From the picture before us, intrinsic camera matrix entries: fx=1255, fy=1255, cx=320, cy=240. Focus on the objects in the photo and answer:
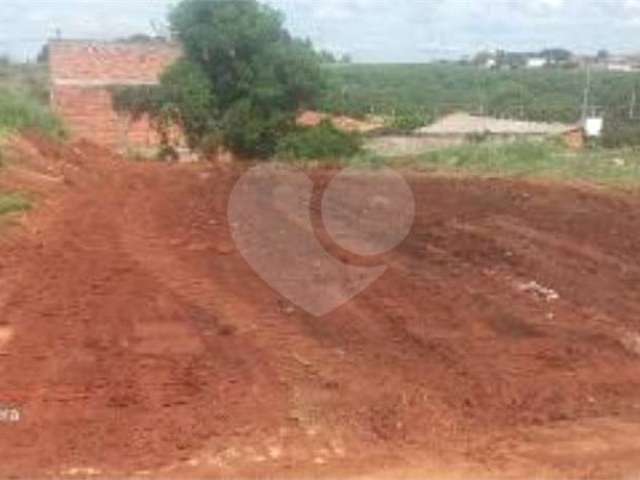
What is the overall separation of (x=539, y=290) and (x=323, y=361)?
2.80 m

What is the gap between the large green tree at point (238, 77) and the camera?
26891 mm

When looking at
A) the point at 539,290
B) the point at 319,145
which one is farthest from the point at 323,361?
the point at 319,145

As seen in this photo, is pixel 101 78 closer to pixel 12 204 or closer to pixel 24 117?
pixel 24 117

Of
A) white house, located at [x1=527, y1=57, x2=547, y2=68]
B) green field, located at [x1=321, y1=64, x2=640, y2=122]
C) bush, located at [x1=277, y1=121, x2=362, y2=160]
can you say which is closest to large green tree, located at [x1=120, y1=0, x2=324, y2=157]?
bush, located at [x1=277, y1=121, x2=362, y2=160]

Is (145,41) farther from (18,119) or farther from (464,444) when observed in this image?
(464,444)

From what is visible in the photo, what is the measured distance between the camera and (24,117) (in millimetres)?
25062

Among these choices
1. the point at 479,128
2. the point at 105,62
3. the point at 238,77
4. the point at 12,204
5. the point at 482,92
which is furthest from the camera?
the point at 482,92

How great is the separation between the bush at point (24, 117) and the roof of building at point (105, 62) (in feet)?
33.0

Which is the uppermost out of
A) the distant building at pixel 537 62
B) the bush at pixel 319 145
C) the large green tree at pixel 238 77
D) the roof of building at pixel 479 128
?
the large green tree at pixel 238 77

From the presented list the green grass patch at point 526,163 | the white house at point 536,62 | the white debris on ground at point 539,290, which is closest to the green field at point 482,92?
the white house at point 536,62

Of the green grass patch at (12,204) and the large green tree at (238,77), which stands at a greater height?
the large green tree at (238,77)

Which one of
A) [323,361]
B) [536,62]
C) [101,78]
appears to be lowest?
[536,62]

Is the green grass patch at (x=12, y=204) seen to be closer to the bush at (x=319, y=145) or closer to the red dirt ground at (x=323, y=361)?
the red dirt ground at (x=323, y=361)

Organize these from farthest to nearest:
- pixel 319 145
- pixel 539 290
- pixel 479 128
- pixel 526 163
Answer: pixel 479 128 → pixel 319 145 → pixel 526 163 → pixel 539 290
